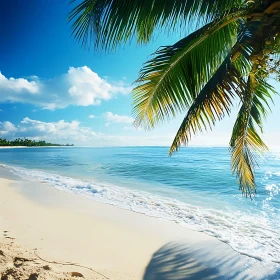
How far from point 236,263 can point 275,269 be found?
1.94 ft

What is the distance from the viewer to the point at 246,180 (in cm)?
384

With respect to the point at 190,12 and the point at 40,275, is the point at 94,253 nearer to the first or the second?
the point at 40,275

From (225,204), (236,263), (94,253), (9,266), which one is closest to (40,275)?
(9,266)

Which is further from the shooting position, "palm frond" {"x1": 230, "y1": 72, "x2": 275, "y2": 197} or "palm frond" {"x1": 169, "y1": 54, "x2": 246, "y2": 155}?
"palm frond" {"x1": 230, "y1": 72, "x2": 275, "y2": 197}

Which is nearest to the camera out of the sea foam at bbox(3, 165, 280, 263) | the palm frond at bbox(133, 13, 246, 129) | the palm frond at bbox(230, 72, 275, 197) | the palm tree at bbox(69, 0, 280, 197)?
the palm tree at bbox(69, 0, 280, 197)

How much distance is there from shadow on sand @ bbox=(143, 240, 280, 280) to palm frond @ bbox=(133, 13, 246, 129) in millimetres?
2383

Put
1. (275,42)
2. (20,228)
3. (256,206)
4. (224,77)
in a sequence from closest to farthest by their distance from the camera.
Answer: (275,42)
(224,77)
(20,228)
(256,206)

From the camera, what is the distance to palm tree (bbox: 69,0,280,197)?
7.28ft

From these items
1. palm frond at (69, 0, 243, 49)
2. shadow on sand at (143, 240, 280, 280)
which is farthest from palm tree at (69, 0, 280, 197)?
shadow on sand at (143, 240, 280, 280)

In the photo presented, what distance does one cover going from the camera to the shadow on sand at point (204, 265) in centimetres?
331

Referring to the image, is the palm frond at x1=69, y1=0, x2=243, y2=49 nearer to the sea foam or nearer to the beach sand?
the beach sand

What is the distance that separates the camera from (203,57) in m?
3.29

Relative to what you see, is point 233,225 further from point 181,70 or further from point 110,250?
point 181,70

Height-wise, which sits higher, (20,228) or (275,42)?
(275,42)
